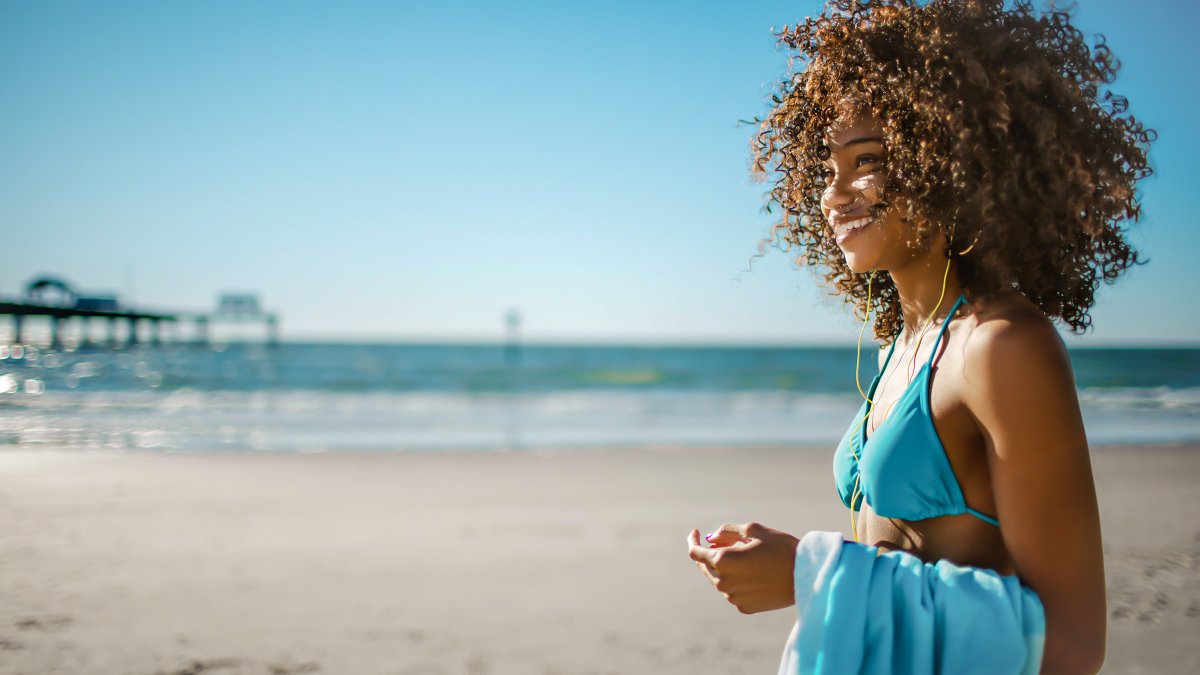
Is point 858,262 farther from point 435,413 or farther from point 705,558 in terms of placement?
point 435,413

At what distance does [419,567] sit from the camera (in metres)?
5.45

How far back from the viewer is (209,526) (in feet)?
21.2

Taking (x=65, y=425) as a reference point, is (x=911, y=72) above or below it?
above

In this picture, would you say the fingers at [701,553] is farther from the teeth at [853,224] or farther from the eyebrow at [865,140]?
the eyebrow at [865,140]

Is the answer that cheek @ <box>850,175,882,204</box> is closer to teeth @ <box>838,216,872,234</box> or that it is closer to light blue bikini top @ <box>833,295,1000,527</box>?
teeth @ <box>838,216,872,234</box>

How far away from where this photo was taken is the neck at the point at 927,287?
4.60 ft

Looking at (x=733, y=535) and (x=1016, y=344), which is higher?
(x=1016, y=344)

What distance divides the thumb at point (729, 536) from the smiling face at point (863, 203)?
560 mm

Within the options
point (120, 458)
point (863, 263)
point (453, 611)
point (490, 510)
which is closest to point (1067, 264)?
point (863, 263)

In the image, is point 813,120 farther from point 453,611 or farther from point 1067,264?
point 453,611

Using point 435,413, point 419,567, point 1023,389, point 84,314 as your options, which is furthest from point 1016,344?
point 84,314

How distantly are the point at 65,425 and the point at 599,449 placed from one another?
9.50 m

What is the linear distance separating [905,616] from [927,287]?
64 cm

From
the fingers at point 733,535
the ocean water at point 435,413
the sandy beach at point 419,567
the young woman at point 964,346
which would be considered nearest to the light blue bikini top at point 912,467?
the young woman at point 964,346
